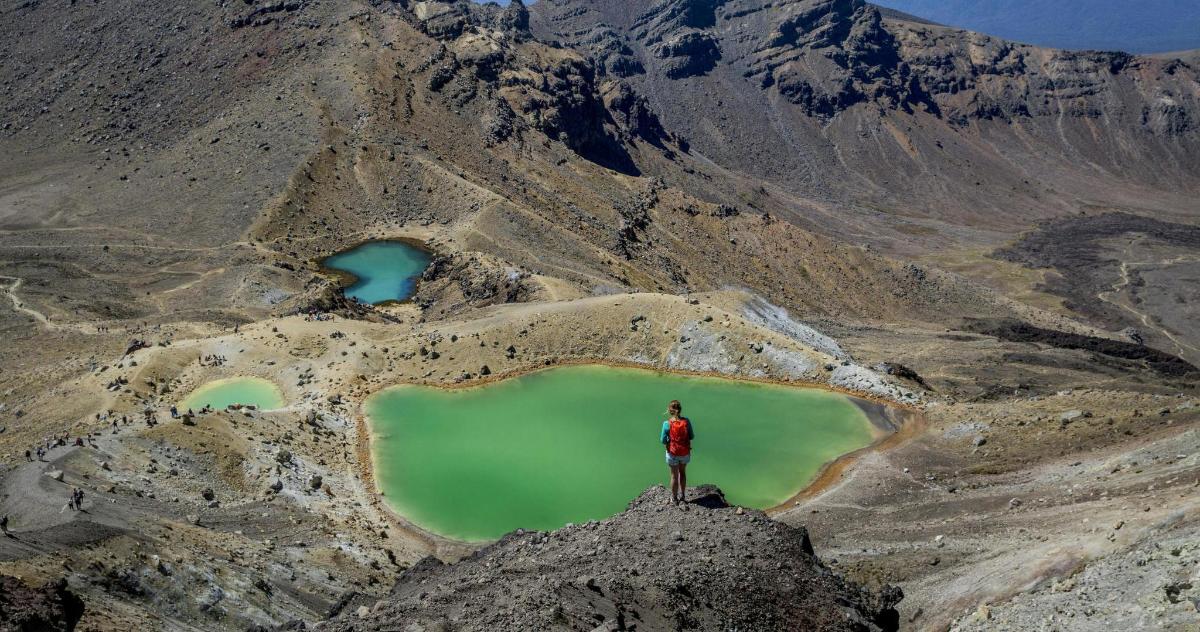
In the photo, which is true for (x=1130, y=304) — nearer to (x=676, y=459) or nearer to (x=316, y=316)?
(x=316, y=316)

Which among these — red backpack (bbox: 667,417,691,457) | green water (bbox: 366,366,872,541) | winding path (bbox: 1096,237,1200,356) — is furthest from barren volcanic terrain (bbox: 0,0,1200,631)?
red backpack (bbox: 667,417,691,457)

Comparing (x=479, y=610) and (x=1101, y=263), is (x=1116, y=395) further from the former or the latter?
(x=1101, y=263)

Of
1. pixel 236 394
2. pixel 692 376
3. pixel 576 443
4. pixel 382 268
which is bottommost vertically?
pixel 576 443

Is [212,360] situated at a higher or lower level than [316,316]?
lower

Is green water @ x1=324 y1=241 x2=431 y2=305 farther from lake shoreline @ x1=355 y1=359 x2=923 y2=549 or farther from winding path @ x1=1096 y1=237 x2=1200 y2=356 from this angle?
winding path @ x1=1096 y1=237 x2=1200 y2=356

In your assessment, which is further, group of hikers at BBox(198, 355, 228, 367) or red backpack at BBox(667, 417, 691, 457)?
group of hikers at BBox(198, 355, 228, 367)

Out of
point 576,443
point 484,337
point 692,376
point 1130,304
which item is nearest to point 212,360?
point 484,337

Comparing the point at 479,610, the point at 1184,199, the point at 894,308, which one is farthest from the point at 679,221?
the point at 1184,199
